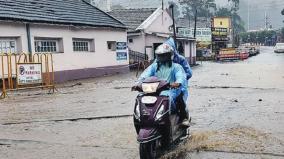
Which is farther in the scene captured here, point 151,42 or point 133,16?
point 133,16

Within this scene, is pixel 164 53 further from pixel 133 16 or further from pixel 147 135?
pixel 133 16

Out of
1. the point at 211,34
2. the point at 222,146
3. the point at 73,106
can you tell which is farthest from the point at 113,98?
the point at 211,34

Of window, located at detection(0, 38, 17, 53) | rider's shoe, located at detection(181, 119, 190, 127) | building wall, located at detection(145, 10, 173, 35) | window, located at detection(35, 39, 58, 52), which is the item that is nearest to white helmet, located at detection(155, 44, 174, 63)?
rider's shoe, located at detection(181, 119, 190, 127)

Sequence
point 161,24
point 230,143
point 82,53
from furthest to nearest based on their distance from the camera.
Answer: point 161,24, point 82,53, point 230,143

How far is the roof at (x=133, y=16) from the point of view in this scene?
3857cm

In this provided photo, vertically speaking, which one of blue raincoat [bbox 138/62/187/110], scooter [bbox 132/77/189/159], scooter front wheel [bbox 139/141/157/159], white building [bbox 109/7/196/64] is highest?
white building [bbox 109/7/196/64]

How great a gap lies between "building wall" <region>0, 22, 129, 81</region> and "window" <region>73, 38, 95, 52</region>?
280mm

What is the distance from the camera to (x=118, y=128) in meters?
8.93

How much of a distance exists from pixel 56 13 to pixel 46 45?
8.62 feet

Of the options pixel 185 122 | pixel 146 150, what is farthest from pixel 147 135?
pixel 185 122

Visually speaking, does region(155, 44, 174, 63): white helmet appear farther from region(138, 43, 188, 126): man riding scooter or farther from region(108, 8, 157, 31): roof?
region(108, 8, 157, 31): roof

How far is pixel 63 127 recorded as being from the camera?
30.5 ft

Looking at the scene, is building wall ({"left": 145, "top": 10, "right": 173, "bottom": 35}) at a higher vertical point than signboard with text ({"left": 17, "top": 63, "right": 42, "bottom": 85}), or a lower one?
higher

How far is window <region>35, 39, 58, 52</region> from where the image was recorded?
22.6m
